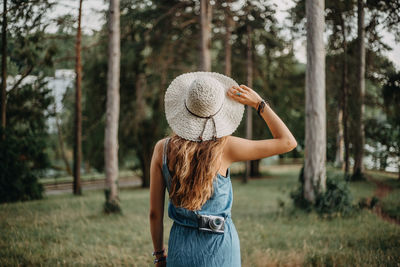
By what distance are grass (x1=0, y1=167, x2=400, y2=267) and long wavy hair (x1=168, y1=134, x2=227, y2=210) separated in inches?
114

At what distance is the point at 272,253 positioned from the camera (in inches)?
186

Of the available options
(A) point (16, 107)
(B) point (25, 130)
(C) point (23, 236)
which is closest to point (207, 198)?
(C) point (23, 236)

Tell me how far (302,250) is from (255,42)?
15.7m

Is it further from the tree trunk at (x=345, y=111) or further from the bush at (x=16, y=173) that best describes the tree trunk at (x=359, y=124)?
the bush at (x=16, y=173)

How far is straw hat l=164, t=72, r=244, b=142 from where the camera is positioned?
1.89 m

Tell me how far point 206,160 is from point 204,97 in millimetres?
405

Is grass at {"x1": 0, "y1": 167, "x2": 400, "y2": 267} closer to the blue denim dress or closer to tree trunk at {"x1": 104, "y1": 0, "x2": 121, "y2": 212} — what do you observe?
tree trunk at {"x1": 104, "y1": 0, "x2": 121, "y2": 212}

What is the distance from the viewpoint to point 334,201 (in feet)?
24.1

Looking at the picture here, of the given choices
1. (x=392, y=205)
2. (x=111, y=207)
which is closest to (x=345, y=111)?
(x=392, y=205)

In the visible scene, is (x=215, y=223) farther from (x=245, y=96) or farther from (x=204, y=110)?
(x=245, y=96)

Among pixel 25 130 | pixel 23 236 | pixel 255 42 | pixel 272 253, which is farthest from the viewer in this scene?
pixel 255 42

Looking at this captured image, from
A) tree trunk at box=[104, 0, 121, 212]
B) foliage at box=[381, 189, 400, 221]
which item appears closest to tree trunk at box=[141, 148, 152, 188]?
tree trunk at box=[104, 0, 121, 212]

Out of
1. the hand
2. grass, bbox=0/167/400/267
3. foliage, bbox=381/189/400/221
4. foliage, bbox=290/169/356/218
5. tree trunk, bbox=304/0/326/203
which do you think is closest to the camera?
the hand

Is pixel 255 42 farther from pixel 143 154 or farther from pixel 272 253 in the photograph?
pixel 272 253
